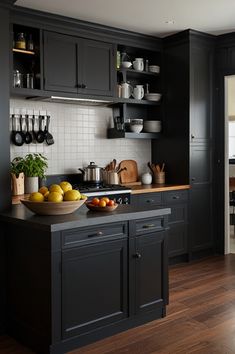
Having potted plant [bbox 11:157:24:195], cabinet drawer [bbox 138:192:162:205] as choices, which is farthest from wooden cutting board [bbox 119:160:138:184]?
potted plant [bbox 11:157:24:195]

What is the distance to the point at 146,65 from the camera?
18.2ft

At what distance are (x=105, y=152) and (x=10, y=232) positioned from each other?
248cm

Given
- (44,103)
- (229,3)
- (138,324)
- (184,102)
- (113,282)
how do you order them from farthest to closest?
(184,102) < (44,103) < (229,3) < (138,324) < (113,282)

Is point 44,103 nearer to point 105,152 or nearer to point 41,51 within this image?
point 41,51

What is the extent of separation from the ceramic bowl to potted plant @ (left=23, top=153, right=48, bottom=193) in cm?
143

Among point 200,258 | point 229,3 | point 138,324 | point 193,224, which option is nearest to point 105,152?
point 193,224

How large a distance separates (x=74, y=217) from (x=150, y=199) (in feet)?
A: 7.05

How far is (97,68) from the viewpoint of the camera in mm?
4887

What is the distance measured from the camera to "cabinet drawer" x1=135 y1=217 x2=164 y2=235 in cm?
321

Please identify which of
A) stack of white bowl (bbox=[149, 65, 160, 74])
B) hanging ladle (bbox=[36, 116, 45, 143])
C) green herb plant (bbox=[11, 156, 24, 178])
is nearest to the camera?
green herb plant (bbox=[11, 156, 24, 178])

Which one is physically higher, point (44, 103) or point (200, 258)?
point (44, 103)

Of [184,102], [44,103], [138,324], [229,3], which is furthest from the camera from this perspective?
[184,102]

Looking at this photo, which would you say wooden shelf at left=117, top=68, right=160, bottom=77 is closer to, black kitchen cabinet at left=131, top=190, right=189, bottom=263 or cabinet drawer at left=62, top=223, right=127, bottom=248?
black kitchen cabinet at left=131, top=190, right=189, bottom=263

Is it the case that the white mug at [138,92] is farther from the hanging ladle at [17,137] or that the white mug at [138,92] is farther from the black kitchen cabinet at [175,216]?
the hanging ladle at [17,137]
